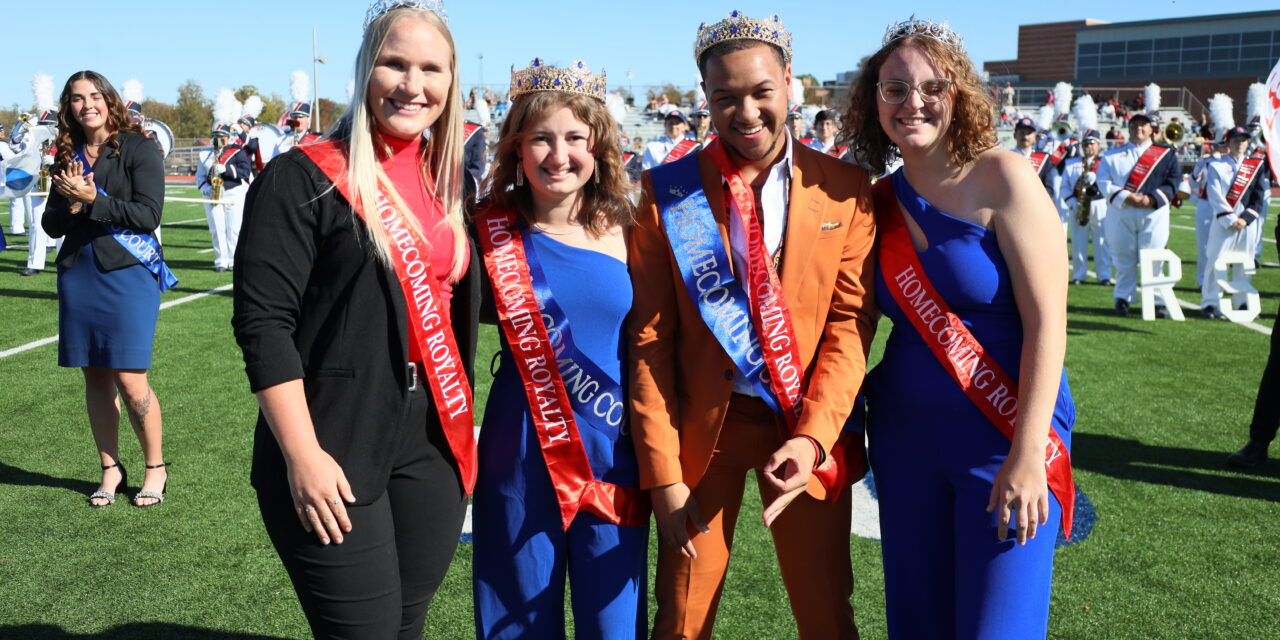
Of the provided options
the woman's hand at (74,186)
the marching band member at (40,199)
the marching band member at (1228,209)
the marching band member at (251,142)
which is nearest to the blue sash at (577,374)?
the woman's hand at (74,186)

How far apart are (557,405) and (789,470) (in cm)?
51

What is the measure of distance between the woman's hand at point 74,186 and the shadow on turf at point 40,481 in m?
1.33

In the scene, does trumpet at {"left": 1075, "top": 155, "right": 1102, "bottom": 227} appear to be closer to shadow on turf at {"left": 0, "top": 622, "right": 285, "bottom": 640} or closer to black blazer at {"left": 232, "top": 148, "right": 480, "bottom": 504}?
shadow on turf at {"left": 0, "top": 622, "right": 285, "bottom": 640}

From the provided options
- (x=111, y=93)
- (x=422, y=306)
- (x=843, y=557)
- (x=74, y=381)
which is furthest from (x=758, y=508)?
(x=74, y=381)

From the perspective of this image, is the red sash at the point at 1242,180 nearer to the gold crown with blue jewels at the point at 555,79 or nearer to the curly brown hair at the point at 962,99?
the curly brown hair at the point at 962,99

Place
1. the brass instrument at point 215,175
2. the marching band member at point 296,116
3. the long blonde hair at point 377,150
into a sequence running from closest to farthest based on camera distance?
the long blonde hair at point 377,150 < the brass instrument at point 215,175 < the marching band member at point 296,116

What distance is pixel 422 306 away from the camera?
1.94m

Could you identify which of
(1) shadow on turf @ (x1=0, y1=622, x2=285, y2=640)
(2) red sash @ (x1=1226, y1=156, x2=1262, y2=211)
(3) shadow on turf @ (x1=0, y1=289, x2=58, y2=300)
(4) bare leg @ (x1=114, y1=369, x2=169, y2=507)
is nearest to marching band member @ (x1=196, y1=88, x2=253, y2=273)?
(3) shadow on turf @ (x1=0, y1=289, x2=58, y2=300)

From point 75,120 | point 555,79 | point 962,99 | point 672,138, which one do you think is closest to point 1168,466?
point 962,99

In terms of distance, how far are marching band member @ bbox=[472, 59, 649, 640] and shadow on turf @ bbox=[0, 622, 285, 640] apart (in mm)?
1454

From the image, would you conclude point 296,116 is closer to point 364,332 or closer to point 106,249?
point 106,249

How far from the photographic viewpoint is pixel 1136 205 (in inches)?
395

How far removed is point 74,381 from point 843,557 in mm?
5950

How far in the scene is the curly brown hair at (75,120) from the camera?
4.17 m
